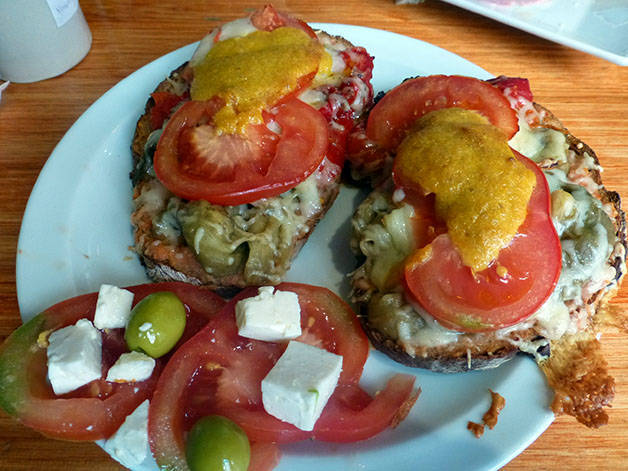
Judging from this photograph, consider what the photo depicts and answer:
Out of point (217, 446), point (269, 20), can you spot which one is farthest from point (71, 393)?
point (269, 20)

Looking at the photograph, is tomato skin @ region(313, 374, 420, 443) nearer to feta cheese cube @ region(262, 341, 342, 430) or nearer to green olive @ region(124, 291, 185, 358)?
feta cheese cube @ region(262, 341, 342, 430)

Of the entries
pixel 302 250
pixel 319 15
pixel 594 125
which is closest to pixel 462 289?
pixel 302 250

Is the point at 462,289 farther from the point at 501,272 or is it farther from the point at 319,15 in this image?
the point at 319,15

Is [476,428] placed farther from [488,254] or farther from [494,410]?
[488,254]

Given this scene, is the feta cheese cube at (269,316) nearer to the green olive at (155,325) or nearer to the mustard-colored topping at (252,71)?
the green olive at (155,325)

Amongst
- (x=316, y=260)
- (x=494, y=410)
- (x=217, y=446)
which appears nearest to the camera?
(x=217, y=446)

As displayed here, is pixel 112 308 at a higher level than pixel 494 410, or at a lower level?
higher

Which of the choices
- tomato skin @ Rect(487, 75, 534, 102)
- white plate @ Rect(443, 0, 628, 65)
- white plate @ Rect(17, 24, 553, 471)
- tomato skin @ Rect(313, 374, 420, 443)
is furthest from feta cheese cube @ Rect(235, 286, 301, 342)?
white plate @ Rect(443, 0, 628, 65)
